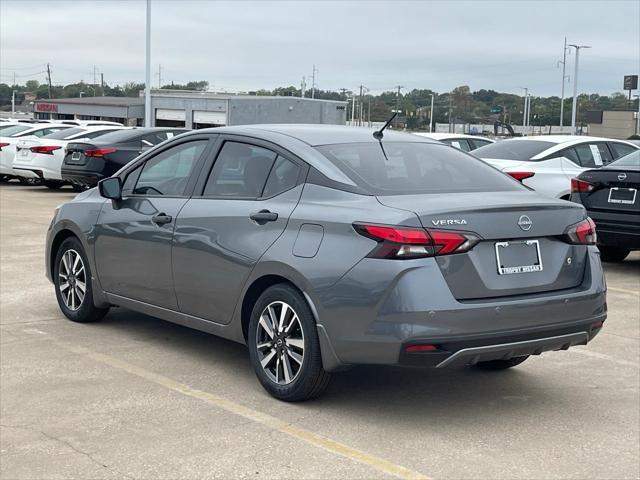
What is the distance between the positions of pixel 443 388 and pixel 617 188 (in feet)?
18.2

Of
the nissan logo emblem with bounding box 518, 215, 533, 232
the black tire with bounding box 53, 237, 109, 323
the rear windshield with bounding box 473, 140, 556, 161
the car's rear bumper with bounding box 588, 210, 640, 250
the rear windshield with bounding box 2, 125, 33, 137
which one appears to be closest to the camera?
the nissan logo emblem with bounding box 518, 215, 533, 232

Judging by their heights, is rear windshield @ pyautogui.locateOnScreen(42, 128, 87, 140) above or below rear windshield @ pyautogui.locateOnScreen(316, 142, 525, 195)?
below

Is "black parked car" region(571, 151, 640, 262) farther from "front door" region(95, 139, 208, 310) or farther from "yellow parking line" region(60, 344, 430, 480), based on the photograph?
"yellow parking line" region(60, 344, 430, 480)

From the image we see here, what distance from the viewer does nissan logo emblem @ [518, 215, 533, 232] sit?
5.30 metres

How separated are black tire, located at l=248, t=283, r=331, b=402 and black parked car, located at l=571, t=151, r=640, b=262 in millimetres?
6110

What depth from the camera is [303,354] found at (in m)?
5.46

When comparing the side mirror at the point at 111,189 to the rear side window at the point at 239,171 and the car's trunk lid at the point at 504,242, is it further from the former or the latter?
the car's trunk lid at the point at 504,242

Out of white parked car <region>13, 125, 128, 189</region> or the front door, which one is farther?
white parked car <region>13, 125, 128, 189</region>

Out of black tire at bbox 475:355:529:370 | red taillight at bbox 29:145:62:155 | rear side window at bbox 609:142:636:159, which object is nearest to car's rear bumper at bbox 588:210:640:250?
rear side window at bbox 609:142:636:159

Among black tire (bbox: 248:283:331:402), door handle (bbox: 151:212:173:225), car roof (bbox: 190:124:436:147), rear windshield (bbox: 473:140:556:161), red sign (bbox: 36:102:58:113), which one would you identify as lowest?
black tire (bbox: 248:283:331:402)

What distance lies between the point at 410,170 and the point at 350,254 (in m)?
0.98

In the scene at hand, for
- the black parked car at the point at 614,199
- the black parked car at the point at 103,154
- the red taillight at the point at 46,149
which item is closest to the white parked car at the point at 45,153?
the red taillight at the point at 46,149

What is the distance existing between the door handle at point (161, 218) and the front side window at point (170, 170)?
0.18 meters

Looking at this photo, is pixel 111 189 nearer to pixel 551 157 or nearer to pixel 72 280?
pixel 72 280
